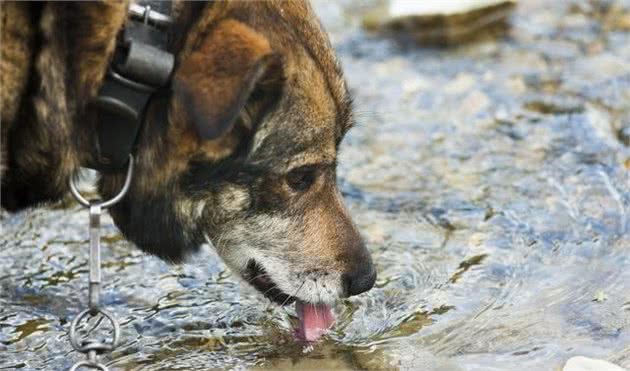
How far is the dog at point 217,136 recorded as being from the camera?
3.96 meters

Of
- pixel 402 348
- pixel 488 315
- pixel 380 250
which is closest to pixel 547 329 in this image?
pixel 488 315

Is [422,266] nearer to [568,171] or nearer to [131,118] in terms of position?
[568,171]

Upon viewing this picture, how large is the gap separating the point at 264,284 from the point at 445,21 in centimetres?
391

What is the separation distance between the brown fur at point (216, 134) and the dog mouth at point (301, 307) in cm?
2

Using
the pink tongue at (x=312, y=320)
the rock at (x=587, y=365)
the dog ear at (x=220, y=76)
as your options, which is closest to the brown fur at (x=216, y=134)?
the dog ear at (x=220, y=76)

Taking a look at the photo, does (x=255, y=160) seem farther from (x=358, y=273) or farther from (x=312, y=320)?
(x=312, y=320)

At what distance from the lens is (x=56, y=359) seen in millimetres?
4672

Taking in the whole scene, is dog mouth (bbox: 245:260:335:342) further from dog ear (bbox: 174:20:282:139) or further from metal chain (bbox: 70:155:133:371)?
dog ear (bbox: 174:20:282:139)

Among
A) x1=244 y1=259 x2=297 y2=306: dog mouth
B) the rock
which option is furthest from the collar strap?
the rock

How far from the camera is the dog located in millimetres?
3963

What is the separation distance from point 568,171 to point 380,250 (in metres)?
1.26

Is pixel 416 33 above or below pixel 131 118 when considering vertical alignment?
below

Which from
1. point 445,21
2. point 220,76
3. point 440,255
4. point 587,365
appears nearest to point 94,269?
point 220,76

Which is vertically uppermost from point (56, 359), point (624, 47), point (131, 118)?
point (131, 118)
